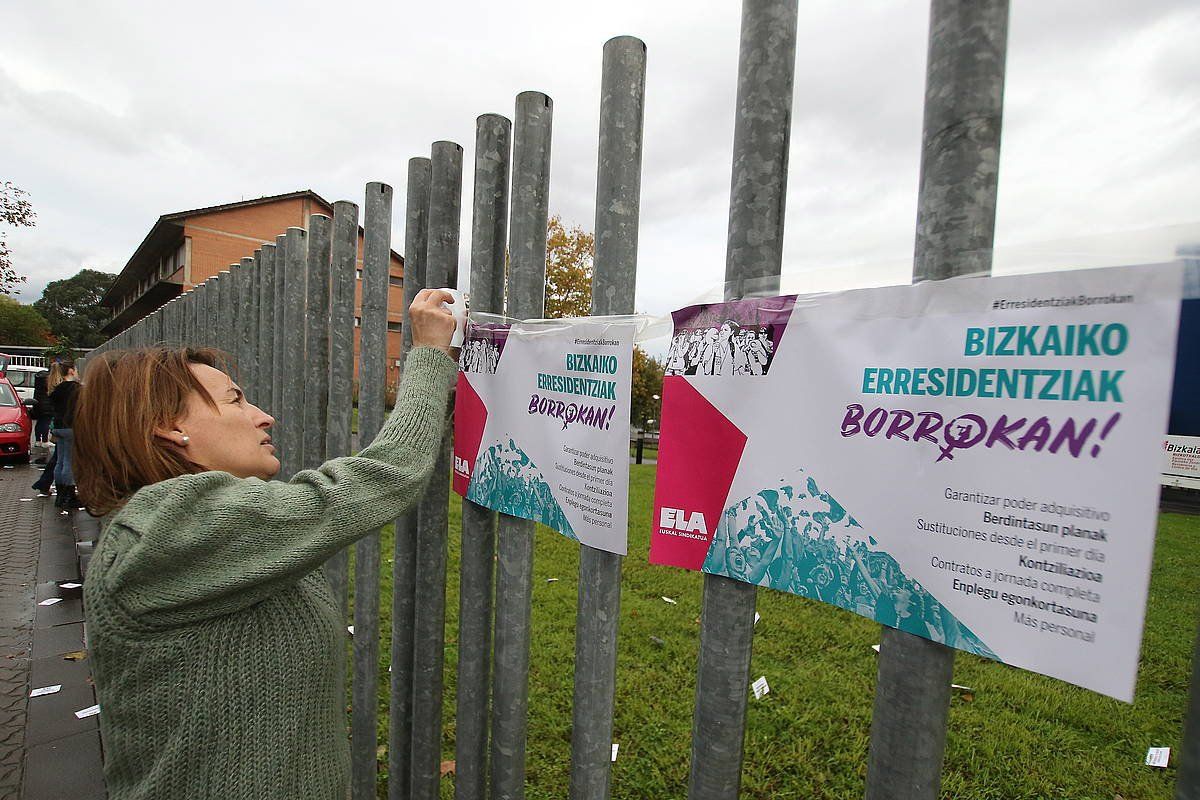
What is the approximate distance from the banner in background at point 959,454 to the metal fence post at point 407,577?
146cm

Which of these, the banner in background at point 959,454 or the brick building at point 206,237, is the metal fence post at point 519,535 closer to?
the banner in background at point 959,454

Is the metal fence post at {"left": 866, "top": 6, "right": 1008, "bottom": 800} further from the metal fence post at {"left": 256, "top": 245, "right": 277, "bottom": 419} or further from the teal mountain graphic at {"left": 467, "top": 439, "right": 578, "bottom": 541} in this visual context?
→ the metal fence post at {"left": 256, "top": 245, "right": 277, "bottom": 419}

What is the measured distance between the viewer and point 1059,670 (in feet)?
3.03

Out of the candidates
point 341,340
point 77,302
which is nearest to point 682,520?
point 341,340

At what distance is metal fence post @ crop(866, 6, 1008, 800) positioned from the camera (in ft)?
3.33

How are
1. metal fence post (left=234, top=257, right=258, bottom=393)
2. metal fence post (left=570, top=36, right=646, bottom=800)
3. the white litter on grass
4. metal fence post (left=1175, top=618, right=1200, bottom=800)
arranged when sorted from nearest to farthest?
1. metal fence post (left=1175, top=618, right=1200, bottom=800)
2. metal fence post (left=570, top=36, right=646, bottom=800)
3. the white litter on grass
4. metal fence post (left=234, top=257, right=258, bottom=393)

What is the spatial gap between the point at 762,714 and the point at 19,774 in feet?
12.6

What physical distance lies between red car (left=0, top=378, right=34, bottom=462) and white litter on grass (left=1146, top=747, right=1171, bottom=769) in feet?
59.2

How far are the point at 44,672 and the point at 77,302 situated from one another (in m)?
104

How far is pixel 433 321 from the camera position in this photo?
6.89 ft

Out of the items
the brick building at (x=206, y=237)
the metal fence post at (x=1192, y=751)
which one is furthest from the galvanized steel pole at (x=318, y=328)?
the brick building at (x=206, y=237)

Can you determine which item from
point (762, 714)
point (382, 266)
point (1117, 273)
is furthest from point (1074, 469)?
point (762, 714)

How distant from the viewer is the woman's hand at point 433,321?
2096mm

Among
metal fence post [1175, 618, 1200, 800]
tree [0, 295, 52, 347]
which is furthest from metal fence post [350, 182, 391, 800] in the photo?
tree [0, 295, 52, 347]
